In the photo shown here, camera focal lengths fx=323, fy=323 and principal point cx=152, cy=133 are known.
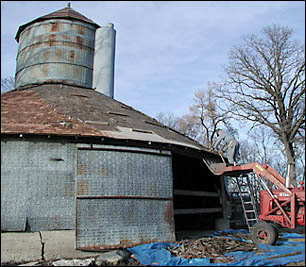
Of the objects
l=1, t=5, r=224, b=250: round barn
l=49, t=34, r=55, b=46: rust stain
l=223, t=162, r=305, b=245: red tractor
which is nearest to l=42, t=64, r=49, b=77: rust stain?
l=49, t=34, r=55, b=46: rust stain

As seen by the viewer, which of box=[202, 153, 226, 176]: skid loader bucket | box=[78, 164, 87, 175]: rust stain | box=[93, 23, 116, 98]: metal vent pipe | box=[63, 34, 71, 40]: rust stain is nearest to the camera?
box=[78, 164, 87, 175]: rust stain

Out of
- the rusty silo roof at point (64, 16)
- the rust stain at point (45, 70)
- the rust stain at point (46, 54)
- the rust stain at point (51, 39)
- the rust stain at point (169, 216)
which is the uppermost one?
the rusty silo roof at point (64, 16)

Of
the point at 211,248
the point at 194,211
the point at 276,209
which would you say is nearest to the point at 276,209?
the point at 276,209

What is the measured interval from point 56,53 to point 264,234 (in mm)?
11451

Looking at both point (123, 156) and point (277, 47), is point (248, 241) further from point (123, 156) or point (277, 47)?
point (277, 47)

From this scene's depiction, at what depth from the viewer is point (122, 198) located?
8.53 m

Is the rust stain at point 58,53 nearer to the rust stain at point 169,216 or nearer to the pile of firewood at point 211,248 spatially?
the rust stain at point 169,216

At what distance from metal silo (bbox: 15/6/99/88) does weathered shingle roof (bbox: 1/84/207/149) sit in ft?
6.46

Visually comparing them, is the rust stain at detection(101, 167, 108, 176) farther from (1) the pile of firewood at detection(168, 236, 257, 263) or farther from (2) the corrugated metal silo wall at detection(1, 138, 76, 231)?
(1) the pile of firewood at detection(168, 236, 257, 263)

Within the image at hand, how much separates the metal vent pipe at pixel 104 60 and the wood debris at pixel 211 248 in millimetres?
8872

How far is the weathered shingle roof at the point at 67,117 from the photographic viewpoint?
8625 mm

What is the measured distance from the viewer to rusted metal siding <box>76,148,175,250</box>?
8039 millimetres

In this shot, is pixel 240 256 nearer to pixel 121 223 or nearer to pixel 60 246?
pixel 121 223

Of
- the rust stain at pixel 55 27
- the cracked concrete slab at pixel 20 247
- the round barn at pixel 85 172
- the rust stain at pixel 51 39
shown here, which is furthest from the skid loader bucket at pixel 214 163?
the rust stain at pixel 55 27
